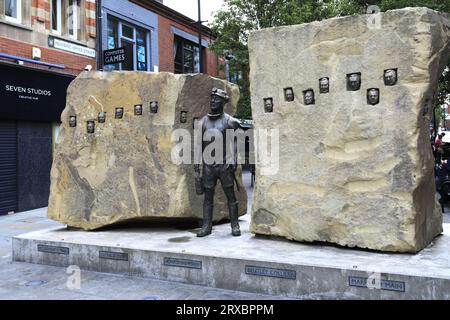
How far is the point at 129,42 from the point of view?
15086 mm

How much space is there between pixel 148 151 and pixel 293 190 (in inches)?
86.9

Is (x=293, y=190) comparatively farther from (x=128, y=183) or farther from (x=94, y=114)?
(x=94, y=114)

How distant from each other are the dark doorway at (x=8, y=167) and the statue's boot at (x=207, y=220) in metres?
6.30

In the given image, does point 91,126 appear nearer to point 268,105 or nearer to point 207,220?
point 207,220

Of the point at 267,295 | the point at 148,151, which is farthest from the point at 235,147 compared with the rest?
the point at 267,295

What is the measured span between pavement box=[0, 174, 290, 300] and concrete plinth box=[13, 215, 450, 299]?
0.10 metres

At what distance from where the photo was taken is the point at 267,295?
4621mm

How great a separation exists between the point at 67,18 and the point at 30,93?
275cm

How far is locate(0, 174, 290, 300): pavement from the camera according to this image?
4.61 m

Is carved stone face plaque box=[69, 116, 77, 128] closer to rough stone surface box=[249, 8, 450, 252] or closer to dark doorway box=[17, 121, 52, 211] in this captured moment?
rough stone surface box=[249, 8, 450, 252]

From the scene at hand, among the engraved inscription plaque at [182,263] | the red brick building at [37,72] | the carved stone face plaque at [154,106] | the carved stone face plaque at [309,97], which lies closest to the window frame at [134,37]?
the red brick building at [37,72]

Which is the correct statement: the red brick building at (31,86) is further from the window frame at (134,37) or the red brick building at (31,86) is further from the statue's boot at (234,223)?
the statue's boot at (234,223)

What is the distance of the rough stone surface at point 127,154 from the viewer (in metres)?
6.28

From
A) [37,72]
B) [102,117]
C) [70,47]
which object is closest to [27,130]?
[37,72]
